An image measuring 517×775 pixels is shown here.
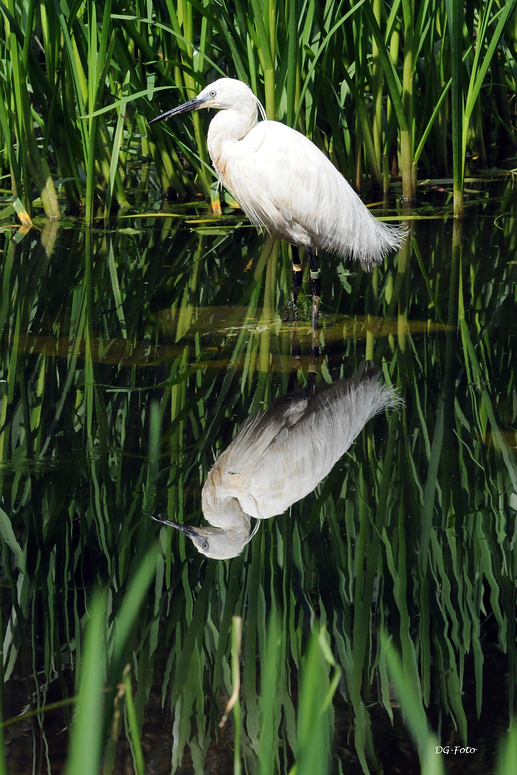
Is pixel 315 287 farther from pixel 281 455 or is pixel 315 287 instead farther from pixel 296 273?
pixel 281 455

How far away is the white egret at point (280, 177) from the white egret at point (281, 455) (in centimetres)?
83

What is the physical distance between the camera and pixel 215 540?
2.21 metres

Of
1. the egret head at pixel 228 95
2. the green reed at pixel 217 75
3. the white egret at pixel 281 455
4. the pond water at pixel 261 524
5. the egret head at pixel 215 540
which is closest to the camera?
the pond water at pixel 261 524

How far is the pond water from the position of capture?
1.64m

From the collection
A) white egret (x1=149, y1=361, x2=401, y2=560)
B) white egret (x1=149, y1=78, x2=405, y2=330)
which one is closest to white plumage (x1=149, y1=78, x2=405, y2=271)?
white egret (x1=149, y1=78, x2=405, y2=330)

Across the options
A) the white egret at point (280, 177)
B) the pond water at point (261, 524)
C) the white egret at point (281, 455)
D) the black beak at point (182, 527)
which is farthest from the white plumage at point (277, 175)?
the black beak at point (182, 527)

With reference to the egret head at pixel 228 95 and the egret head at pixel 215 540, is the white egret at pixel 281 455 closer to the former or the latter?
the egret head at pixel 215 540

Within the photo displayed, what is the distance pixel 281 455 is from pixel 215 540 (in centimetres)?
53

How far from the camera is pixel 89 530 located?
7.44 ft

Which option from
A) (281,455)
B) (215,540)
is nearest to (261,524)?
(215,540)

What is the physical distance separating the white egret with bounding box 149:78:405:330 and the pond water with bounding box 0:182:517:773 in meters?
0.37

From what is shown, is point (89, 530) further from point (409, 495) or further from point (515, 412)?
point (515, 412)

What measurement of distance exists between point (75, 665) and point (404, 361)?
201cm

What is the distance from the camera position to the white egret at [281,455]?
7.50ft
